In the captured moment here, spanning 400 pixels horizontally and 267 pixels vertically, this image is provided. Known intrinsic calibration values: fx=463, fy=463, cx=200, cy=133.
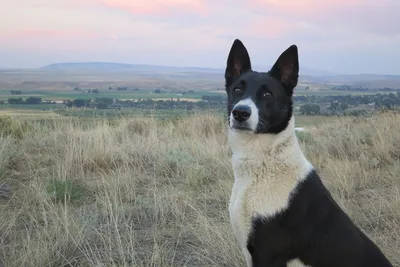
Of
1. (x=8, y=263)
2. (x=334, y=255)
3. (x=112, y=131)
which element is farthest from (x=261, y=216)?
(x=112, y=131)

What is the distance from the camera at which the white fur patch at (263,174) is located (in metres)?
2.49

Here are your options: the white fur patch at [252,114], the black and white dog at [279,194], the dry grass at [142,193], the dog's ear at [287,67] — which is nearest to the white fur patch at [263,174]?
the black and white dog at [279,194]

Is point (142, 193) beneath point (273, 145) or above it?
beneath

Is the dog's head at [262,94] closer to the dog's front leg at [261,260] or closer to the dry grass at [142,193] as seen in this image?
the dog's front leg at [261,260]

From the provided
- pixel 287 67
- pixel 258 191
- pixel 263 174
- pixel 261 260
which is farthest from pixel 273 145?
pixel 261 260

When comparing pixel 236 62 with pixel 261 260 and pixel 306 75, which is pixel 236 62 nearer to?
pixel 261 260

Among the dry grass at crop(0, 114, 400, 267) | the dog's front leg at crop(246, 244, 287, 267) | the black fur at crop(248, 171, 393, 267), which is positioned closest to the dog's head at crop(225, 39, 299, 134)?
the black fur at crop(248, 171, 393, 267)

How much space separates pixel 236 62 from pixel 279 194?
92 cm

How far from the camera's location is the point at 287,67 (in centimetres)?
277

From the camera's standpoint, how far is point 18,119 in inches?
371

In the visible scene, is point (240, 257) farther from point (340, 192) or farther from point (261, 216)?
point (340, 192)

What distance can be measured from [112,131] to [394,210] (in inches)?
225

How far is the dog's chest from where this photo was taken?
2.47 m

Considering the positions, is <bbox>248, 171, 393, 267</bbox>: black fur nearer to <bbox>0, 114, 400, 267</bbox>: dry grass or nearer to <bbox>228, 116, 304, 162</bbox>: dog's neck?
<bbox>228, 116, 304, 162</bbox>: dog's neck
